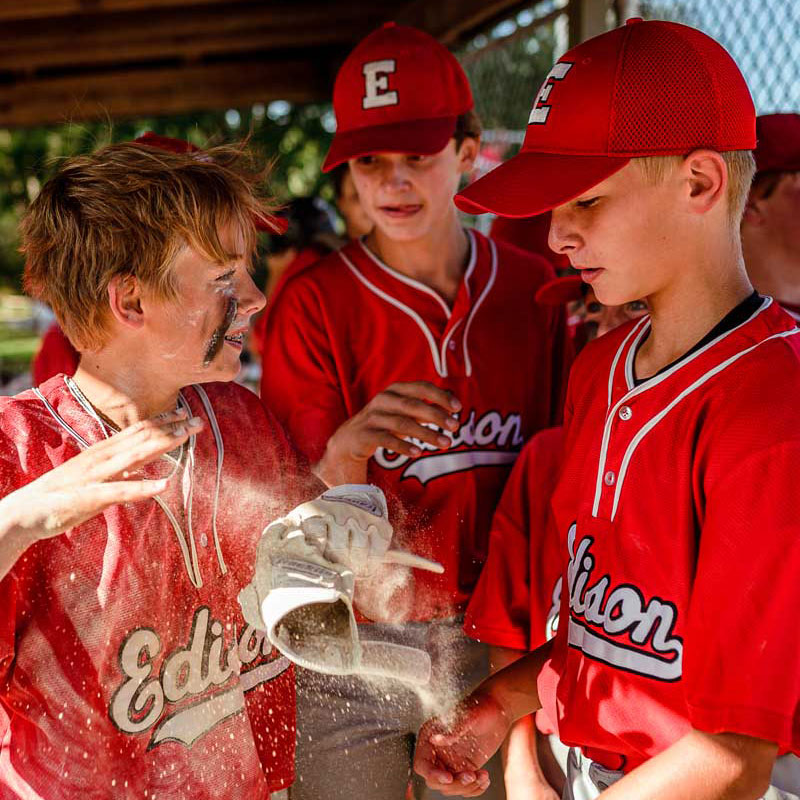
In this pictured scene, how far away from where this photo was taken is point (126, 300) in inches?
67.0

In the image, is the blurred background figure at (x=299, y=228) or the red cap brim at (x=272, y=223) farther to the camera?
the blurred background figure at (x=299, y=228)

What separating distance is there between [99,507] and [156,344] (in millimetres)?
430

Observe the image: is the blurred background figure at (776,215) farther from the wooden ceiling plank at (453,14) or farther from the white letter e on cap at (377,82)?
the wooden ceiling plank at (453,14)

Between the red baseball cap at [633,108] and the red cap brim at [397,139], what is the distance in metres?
0.70

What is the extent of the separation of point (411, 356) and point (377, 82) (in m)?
0.67

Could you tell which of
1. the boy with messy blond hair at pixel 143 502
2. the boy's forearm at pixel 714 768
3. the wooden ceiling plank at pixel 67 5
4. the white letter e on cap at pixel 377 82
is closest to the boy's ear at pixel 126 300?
the boy with messy blond hair at pixel 143 502

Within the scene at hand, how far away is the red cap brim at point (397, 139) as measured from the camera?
7.11ft

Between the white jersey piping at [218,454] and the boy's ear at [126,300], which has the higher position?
the boy's ear at [126,300]

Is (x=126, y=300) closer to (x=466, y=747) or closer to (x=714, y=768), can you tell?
(x=466, y=747)

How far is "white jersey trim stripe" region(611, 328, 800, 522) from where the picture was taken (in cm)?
135

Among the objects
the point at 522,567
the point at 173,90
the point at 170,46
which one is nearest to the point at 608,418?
the point at 522,567

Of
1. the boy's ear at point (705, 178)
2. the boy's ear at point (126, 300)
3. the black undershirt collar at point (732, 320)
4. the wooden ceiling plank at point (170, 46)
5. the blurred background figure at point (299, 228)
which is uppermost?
the wooden ceiling plank at point (170, 46)

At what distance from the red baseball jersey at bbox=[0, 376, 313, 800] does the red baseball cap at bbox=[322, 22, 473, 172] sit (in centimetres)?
76

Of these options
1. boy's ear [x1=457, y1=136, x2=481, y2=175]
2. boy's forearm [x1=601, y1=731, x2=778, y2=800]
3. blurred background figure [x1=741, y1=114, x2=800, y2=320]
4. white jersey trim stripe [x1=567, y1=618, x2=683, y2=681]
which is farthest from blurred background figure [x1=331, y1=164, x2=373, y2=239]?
boy's forearm [x1=601, y1=731, x2=778, y2=800]
